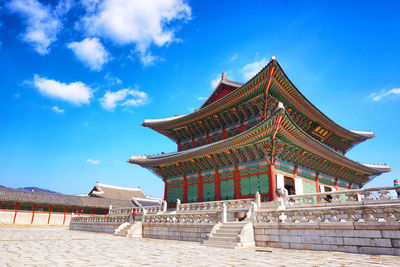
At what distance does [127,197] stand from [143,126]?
23.8 meters

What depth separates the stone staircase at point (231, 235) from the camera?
33.9 ft

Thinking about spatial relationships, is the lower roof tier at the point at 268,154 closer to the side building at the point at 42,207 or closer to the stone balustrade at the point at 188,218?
the stone balustrade at the point at 188,218

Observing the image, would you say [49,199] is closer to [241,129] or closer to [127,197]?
[127,197]

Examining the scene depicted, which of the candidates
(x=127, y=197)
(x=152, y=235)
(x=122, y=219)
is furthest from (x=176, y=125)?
(x=127, y=197)

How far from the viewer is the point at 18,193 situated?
31.5m

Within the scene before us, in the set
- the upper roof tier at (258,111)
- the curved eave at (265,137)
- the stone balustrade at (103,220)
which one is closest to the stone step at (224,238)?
the curved eave at (265,137)

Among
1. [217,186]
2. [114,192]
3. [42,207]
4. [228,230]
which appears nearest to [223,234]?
[228,230]

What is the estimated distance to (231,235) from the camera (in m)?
11.1

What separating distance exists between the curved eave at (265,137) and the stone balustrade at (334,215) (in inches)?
260

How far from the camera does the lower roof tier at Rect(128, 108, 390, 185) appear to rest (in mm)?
16703

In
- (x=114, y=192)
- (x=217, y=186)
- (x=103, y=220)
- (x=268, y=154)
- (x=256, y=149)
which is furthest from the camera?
(x=114, y=192)

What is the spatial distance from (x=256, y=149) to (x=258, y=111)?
12.7 ft

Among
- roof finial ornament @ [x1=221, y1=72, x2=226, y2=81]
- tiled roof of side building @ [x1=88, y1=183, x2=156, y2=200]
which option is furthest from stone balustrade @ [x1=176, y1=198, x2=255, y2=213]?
tiled roof of side building @ [x1=88, y1=183, x2=156, y2=200]

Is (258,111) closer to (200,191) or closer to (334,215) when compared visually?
(200,191)
